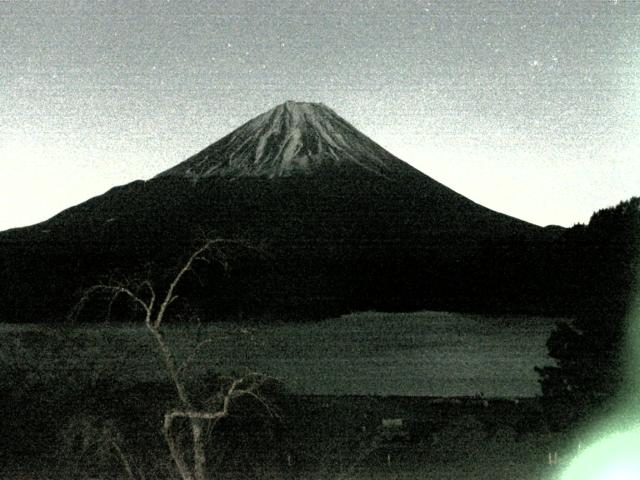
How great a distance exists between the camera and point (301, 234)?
6038cm

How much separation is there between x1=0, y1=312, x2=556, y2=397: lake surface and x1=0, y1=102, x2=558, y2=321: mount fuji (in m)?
1.46

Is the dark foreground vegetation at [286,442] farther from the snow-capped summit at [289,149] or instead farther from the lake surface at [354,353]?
the snow-capped summit at [289,149]

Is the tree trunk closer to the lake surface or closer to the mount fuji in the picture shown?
the lake surface

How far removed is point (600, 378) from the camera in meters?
11.6

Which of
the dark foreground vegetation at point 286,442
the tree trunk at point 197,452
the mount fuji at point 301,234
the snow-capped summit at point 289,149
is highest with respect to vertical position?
the snow-capped summit at point 289,149

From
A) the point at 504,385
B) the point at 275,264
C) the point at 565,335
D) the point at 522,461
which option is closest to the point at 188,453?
the point at 522,461

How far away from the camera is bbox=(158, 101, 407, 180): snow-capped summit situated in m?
71.6

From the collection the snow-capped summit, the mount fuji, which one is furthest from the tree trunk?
the snow-capped summit

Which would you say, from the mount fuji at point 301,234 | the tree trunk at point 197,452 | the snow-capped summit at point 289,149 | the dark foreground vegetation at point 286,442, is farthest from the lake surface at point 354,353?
the snow-capped summit at point 289,149

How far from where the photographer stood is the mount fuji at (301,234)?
38938 mm

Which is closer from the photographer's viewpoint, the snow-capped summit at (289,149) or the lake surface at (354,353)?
the lake surface at (354,353)

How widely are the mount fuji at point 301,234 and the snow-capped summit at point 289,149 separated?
0.16 meters

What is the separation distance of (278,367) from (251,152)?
171 feet

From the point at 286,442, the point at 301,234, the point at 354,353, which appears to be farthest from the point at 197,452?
the point at 301,234
